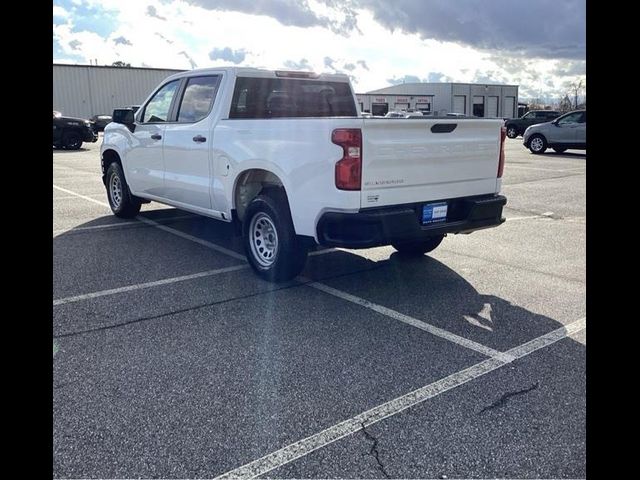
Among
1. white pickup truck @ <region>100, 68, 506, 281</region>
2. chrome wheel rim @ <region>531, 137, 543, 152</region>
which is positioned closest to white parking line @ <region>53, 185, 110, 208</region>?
white pickup truck @ <region>100, 68, 506, 281</region>

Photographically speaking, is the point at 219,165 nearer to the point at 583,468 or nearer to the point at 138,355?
the point at 138,355

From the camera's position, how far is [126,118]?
25.1ft

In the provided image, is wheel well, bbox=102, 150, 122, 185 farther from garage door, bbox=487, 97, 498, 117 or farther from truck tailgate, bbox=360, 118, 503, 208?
garage door, bbox=487, 97, 498, 117

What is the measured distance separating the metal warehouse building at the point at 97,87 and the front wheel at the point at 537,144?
1144 inches

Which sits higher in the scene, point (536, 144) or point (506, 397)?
point (536, 144)

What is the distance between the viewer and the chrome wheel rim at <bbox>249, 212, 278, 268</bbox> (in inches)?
215

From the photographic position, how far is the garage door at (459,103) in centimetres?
6075

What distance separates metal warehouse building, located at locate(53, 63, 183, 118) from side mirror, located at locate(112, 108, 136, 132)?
3641cm

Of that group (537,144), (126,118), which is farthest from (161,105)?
(537,144)

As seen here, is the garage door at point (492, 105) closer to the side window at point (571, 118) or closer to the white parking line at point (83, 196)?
the side window at point (571, 118)

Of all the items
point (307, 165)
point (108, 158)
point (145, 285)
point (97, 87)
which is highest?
point (97, 87)

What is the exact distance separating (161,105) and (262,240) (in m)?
2.76

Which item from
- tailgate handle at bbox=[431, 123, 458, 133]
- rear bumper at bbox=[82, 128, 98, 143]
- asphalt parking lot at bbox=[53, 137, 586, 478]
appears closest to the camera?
asphalt parking lot at bbox=[53, 137, 586, 478]

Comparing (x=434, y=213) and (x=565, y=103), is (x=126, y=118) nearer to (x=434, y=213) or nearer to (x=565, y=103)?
(x=434, y=213)
